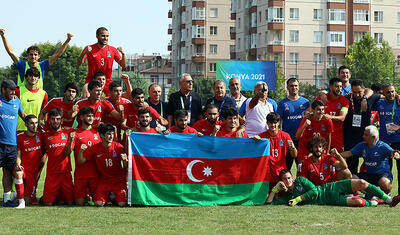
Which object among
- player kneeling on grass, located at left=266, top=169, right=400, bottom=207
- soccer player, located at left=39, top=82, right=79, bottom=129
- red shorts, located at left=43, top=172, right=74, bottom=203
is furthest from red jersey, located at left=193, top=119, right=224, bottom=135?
red shorts, located at left=43, top=172, right=74, bottom=203

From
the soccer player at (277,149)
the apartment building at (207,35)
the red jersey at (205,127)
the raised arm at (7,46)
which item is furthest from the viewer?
the apartment building at (207,35)

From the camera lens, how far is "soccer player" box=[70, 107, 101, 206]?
10297mm

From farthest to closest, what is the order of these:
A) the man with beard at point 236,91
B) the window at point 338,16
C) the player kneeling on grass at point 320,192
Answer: the window at point 338,16 < the man with beard at point 236,91 < the player kneeling on grass at point 320,192

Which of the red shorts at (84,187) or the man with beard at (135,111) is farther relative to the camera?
the man with beard at (135,111)

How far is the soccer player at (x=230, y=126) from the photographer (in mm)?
10391

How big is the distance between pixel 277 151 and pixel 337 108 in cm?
165

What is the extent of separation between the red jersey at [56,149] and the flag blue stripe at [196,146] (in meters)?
1.25

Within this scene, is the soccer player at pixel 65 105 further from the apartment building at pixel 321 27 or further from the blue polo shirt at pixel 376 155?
the apartment building at pixel 321 27

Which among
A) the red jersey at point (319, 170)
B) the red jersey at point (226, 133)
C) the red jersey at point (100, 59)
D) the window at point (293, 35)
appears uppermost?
the window at point (293, 35)

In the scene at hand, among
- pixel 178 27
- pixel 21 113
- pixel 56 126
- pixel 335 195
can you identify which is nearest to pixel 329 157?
pixel 335 195

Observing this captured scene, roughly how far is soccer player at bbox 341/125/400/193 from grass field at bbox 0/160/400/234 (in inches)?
28.6

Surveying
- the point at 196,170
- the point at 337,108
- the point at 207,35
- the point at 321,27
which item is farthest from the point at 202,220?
the point at 207,35

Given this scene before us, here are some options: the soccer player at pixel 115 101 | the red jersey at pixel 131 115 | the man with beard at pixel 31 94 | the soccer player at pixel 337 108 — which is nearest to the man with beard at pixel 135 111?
the red jersey at pixel 131 115

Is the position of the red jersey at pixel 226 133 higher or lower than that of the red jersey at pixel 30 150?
higher
